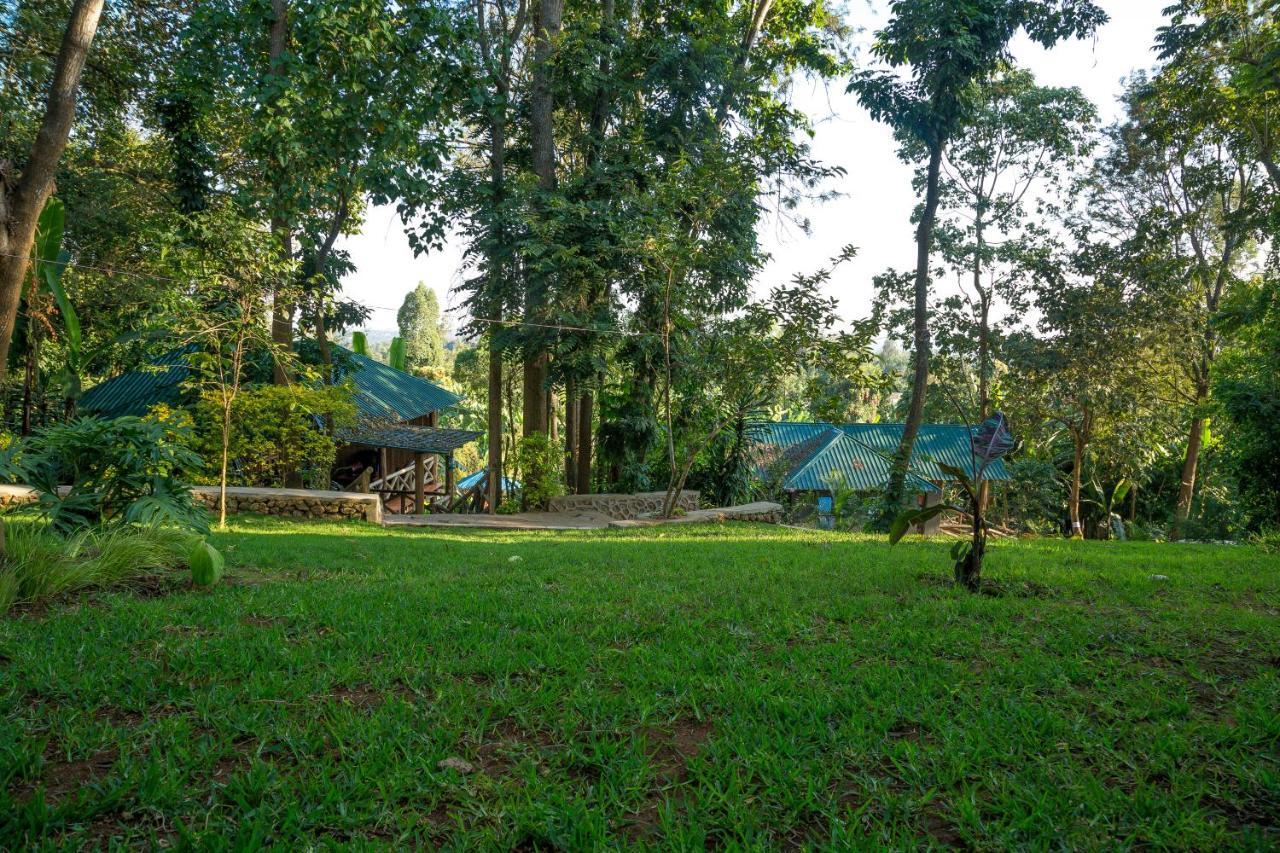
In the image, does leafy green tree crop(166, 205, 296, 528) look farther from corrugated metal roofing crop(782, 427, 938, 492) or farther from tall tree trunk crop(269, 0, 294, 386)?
corrugated metal roofing crop(782, 427, 938, 492)

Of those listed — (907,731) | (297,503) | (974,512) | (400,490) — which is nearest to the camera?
(907,731)

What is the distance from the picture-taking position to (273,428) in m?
12.0

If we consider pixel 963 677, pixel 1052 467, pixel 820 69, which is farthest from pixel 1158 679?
pixel 1052 467

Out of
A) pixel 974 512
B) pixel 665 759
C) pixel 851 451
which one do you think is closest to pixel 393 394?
pixel 851 451

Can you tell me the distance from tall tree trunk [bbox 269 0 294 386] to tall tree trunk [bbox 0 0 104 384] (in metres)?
6.80

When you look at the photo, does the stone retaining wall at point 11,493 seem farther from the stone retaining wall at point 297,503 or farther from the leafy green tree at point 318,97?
the leafy green tree at point 318,97

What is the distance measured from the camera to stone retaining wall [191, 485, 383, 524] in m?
11.6

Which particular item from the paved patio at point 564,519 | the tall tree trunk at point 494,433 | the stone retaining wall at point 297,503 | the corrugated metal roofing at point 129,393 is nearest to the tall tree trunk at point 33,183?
the stone retaining wall at point 297,503

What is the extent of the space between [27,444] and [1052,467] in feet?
76.5

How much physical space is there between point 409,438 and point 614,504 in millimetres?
7273

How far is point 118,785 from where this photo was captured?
2.33m

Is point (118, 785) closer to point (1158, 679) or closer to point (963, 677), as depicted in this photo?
point (963, 677)

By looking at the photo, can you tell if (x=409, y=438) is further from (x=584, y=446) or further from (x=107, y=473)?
(x=107, y=473)

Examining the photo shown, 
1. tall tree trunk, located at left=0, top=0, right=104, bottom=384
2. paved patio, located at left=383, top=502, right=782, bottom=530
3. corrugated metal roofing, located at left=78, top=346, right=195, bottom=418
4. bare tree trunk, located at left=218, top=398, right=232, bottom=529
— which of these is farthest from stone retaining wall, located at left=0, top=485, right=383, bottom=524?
corrugated metal roofing, located at left=78, top=346, right=195, bottom=418
